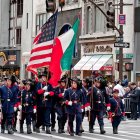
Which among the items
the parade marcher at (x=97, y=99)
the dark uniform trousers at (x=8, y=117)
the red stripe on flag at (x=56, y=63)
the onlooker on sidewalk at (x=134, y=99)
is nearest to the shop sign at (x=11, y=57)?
the onlooker on sidewalk at (x=134, y=99)

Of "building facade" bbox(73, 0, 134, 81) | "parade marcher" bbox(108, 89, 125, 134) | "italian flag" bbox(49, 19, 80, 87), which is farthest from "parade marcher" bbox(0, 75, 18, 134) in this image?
A: "building facade" bbox(73, 0, 134, 81)

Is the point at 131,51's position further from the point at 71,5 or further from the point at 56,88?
the point at 56,88

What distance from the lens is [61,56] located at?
21438 mm

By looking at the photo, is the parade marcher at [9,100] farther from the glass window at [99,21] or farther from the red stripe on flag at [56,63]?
the glass window at [99,21]

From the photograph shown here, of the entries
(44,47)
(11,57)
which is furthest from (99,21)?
(44,47)

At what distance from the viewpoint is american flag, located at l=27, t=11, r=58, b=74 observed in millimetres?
21422

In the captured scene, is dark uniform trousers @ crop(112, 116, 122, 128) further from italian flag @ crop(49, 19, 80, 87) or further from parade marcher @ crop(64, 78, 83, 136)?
italian flag @ crop(49, 19, 80, 87)

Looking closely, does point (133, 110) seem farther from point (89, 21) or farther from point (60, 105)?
point (89, 21)

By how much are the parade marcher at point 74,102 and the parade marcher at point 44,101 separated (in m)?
0.68

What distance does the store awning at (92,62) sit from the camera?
45688mm

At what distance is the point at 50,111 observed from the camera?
69.9ft

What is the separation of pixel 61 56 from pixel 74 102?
180 centimetres

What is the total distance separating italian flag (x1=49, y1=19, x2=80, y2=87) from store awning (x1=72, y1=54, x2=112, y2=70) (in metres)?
23.5

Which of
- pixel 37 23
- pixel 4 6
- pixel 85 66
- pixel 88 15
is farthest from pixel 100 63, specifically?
pixel 4 6
